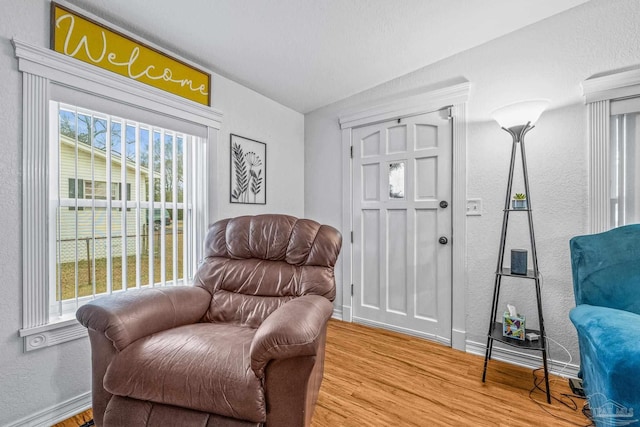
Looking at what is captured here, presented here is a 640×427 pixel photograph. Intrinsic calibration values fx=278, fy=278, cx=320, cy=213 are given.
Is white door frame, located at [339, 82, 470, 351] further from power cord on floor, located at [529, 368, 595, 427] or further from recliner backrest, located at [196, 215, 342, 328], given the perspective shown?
recliner backrest, located at [196, 215, 342, 328]

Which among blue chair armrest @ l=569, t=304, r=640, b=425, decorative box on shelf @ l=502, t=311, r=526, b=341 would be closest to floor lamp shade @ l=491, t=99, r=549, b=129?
blue chair armrest @ l=569, t=304, r=640, b=425

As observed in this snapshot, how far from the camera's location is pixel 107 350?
1.19m

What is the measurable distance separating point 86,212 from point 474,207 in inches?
105

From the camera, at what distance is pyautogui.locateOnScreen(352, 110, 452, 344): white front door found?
2340mm

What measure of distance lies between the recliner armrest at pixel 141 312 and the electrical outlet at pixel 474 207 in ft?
6.64

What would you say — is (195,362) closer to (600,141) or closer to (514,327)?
(514,327)

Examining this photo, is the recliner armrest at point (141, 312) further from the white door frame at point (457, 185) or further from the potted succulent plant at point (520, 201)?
the potted succulent plant at point (520, 201)

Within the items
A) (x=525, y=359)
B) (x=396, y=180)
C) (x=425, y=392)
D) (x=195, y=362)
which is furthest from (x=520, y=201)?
(x=195, y=362)

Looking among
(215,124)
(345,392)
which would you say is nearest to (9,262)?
(215,124)

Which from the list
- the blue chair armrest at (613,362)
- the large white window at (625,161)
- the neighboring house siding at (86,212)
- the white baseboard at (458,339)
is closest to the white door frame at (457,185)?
the white baseboard at (458,339)

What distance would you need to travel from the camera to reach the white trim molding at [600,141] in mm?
1716

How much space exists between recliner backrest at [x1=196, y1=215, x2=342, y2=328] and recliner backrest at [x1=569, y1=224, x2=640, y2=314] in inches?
52.2

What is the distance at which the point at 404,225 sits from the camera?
254 cm

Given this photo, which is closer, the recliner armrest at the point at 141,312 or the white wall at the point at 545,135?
the recliner armrest at the point at 141,312
